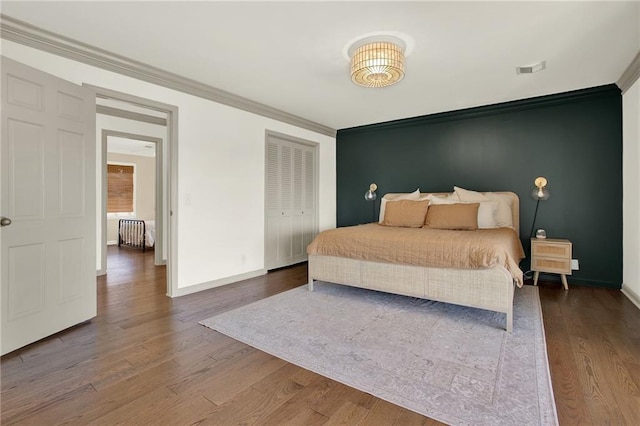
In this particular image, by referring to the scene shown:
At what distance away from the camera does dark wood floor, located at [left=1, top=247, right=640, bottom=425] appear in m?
1.54

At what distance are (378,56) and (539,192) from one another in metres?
2.84

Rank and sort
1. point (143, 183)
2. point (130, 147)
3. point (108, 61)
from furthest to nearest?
point (143, 183) → point (130, 147) → point (108, 61)

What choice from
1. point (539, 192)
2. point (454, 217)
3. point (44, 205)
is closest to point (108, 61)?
point (44, 205)

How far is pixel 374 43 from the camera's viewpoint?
253cm

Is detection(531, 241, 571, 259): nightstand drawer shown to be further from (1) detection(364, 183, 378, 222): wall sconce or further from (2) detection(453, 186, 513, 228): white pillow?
(1) detection(364, 183, 378, 222): wall sconce

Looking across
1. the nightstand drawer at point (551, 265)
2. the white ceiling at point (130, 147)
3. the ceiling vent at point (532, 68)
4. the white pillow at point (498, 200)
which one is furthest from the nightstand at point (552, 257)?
the white ceiling at point (130, 147)

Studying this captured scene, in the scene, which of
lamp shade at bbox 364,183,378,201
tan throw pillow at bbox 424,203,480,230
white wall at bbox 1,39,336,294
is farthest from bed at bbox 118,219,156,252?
tan throw pillow at bbox 424,203,480,230

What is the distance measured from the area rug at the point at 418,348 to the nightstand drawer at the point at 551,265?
568 mm

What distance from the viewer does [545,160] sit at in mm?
4121

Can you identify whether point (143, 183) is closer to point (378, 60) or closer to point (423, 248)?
point (378, 60)

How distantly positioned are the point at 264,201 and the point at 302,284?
51.7 inches

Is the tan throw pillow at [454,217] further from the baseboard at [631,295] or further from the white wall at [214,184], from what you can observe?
the white wall at [214,184]

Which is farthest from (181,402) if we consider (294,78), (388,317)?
(294,78)

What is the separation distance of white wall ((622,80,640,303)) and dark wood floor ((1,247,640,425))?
725 millimetres
